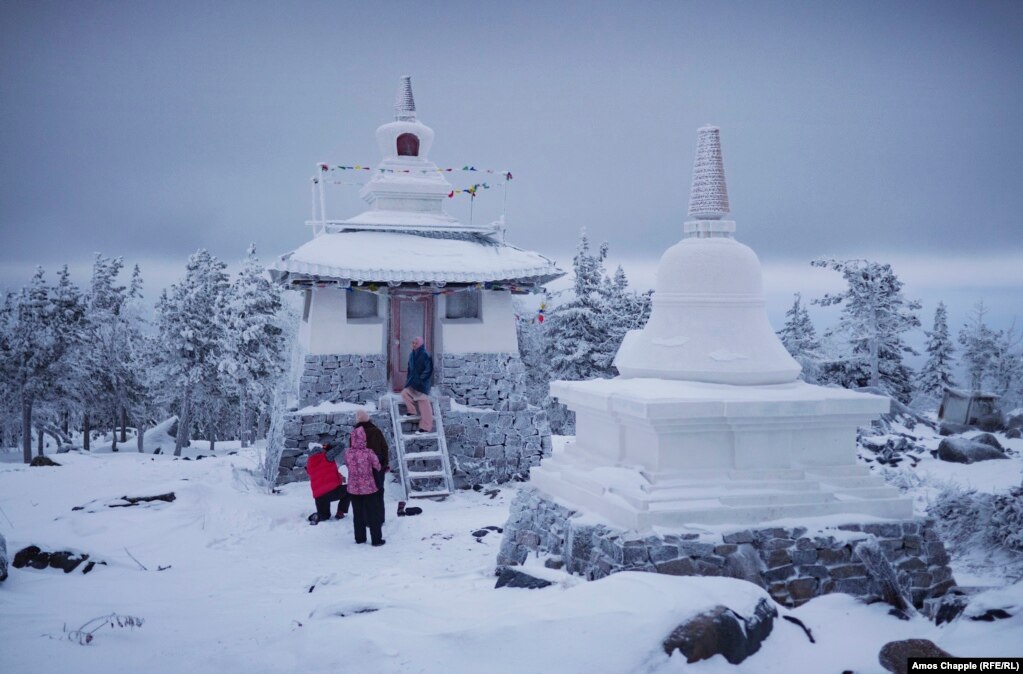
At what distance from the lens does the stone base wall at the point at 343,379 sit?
14.7m

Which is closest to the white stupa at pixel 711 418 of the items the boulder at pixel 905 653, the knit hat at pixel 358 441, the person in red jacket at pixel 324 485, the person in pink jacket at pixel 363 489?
the boulder at pixel 905 653

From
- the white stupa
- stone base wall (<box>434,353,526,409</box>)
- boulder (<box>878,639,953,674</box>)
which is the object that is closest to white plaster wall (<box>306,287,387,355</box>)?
stone base wall (<box>434,353,526,409</box>)

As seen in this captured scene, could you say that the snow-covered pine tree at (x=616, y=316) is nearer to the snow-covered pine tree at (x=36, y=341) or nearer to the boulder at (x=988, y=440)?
the boulder at (x=988, y=440)

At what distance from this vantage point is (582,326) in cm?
3052

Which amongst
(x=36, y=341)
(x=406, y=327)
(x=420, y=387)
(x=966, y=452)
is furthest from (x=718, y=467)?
(x=36, y=341)

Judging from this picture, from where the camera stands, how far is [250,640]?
18.9ft

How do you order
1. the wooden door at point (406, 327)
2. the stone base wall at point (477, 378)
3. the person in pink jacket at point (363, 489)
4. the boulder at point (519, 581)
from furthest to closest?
the wooden door at point (406, 327), the stone base wall at point (477, 378), the person in pink jacket at point (363, 489), the boulder at point (519, 581)

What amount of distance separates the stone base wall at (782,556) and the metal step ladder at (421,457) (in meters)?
6.29

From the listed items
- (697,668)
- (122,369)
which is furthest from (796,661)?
(122,369)

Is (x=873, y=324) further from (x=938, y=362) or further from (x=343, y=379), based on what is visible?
(x=343, y=379)

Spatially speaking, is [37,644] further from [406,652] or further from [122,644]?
[406,652]

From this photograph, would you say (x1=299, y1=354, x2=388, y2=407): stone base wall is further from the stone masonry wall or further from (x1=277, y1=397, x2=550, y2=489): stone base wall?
(x1=277, y1=397, x2=550, y2=489): stone base wall

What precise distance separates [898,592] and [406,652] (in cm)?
464

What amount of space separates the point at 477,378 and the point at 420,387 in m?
1.56
